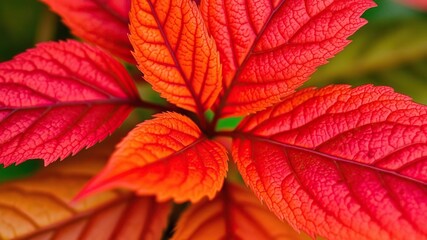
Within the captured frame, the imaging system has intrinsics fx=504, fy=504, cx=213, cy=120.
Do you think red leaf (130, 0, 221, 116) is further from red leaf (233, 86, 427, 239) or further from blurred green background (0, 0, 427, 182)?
blurred green background (0, 0, 427, 182)

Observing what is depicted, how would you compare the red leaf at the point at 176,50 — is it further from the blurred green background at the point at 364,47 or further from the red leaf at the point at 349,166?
the blurred green background at the point at 364,47

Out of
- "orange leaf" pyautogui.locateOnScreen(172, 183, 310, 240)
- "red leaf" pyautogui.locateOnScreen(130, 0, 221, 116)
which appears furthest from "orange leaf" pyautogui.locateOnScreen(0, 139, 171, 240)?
"red leaf" pyautogui.locateOnScreen(130, 0, 221, 116)

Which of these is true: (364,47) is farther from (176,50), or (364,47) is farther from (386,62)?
(176,50)

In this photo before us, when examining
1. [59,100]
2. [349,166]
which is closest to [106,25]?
[59,100]

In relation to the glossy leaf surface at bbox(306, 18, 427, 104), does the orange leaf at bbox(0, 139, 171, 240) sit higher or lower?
lower

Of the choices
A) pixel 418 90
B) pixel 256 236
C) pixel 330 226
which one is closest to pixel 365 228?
pixel 330 226

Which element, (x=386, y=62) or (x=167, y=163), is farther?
(x=386, y=62)

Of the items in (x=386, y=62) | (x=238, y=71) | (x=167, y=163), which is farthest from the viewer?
(x=386, y=62)

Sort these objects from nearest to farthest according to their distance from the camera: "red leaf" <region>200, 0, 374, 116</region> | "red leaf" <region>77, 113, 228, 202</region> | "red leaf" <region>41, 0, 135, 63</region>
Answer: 1. "red leaf" <region>77, 113, 228, 202</region>
2. "red leaf" <region>200, 0, 374, 116</region>
3. "red leaf" <region>41, 0, 135, 63</region>
